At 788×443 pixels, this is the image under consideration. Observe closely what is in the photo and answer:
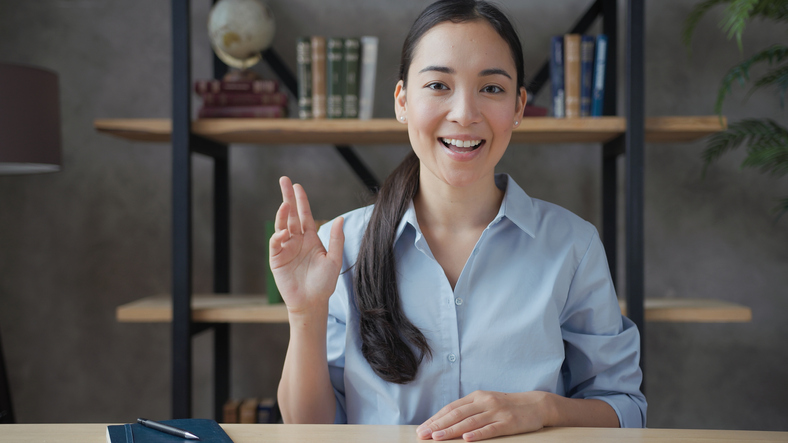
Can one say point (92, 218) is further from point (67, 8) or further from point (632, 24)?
point (632, 24)

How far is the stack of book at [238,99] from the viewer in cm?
170

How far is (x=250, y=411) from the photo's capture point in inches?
72.9

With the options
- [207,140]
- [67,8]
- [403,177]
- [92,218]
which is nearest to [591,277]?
[403,177]

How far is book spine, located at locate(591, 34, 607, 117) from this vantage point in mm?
1636

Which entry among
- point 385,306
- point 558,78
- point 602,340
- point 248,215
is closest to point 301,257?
point 385,306

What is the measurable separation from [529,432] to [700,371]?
1552mm

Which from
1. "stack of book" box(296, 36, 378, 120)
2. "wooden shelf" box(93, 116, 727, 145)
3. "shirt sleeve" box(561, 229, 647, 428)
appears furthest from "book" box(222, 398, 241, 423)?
"shirt sleeve" box(561, 229, 647, 428)

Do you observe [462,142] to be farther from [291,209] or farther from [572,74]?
[572,74]

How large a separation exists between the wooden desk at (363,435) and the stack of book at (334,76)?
1.06 m

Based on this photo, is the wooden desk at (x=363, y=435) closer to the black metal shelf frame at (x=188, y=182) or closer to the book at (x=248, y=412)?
the black metal shelf frame at (x=188, y=182)

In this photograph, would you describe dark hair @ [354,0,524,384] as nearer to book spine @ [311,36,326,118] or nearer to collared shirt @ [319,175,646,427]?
collared shirt @ [319,175,646,427]

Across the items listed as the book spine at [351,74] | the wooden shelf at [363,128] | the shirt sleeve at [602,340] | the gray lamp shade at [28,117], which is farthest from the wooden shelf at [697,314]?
the gray lamp shade at [28,117]

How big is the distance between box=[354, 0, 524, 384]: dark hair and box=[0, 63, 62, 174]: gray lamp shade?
1.05m

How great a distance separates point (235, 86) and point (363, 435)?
126 centimetres
